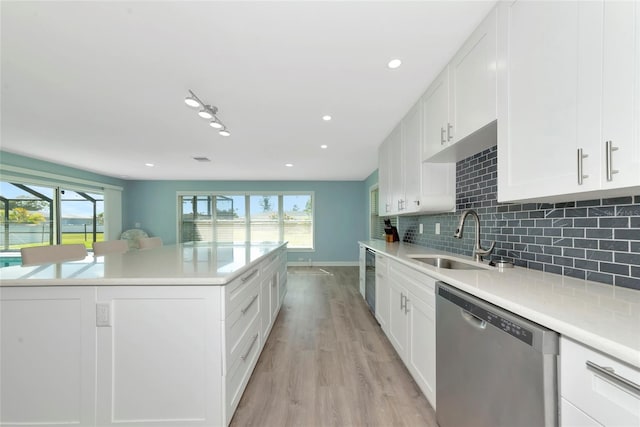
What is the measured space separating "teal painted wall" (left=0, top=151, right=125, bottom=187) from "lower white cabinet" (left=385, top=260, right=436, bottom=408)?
602 centimetres

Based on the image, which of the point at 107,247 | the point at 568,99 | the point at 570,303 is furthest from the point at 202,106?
the point at 570,303

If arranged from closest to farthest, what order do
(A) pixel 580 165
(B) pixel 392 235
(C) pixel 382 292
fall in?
(A) pixel 580 165 → (C) pixel 382 292 → (B) pixel 392 235

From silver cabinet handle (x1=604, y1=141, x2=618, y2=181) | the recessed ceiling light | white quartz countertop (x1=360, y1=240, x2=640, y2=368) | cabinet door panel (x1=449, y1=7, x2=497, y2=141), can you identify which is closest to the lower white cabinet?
white quartz countertop (x1=360, y1=240, x2=640, y2=368)

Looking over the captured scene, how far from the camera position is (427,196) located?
2.27 meters

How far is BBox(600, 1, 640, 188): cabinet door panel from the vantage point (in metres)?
0.73

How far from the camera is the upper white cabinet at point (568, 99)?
754mm

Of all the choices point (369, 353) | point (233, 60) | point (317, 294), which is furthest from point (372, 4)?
point (317, 294)

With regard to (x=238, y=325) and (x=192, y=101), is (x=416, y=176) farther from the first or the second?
(x=192, y=101)

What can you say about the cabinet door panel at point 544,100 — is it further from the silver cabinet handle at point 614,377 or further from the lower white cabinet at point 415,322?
the lower white cabinet at point 415,322

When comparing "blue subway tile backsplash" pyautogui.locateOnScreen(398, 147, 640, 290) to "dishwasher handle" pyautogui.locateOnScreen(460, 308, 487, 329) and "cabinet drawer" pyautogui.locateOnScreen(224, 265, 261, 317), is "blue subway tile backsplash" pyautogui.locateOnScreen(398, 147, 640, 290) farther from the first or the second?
"cabinet drawer" pyautogui.locateOnScreen(224, 265, 261, 317)

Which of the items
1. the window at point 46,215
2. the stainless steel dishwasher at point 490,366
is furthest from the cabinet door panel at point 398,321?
the window at point 46,215

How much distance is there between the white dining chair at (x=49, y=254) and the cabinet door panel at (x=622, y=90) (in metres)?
2.95

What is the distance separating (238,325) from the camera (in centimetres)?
149

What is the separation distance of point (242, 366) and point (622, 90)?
6.86 ft
